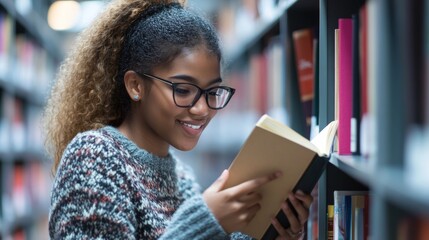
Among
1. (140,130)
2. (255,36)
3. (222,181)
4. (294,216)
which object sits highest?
(255,36)

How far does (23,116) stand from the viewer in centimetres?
422

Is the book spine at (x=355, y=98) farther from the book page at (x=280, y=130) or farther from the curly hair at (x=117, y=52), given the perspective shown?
the curly hair at (x=117, y=52)

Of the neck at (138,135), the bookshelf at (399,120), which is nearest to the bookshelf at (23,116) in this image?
the neck at (138,135)

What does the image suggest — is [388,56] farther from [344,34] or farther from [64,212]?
[64,212]

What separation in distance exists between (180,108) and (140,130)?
0.47 ft

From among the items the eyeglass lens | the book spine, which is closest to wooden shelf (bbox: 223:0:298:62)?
the eyeglass lens

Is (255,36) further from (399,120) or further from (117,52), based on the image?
(399,120)

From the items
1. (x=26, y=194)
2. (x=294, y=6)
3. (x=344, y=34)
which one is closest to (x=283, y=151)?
(x=344, y=34)

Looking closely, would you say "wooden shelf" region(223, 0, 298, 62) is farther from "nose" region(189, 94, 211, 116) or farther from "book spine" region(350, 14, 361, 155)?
"book spine" region(350, 14, 361, 155)

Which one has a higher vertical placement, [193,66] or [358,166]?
[193,66]

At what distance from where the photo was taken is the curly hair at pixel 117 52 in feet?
5.24

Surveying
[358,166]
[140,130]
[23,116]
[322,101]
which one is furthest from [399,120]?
[23,116]

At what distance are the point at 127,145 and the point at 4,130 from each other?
2.04 meters

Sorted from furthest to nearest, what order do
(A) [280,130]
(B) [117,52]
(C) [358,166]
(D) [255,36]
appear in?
(D) [255,36], (B) [117,52], (A) [280,130], (C) [358,166]
